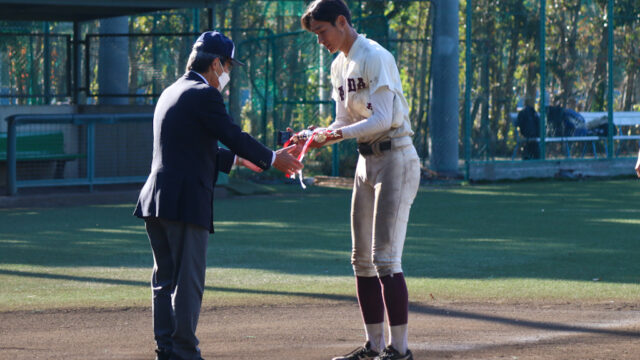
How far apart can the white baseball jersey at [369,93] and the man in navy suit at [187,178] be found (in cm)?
66

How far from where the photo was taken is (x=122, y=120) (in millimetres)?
16766

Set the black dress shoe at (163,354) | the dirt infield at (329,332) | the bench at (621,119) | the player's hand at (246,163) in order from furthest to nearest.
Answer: the bench at (621,119) < the dirt infield at (329,332) < the player's hand at (246,163) < the black dress shoe at (163,354)

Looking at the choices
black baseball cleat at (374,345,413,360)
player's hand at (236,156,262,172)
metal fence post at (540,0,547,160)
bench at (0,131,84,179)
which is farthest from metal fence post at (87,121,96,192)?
black baseball cleat at (374,345,413,360)

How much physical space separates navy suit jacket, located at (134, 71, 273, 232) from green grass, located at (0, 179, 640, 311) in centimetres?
268

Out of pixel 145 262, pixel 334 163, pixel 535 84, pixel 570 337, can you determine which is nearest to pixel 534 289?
pixel 570 337

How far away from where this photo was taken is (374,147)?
5.93 meters

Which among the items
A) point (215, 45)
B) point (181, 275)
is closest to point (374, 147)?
point (215, 45)

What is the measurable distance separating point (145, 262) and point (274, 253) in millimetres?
1368

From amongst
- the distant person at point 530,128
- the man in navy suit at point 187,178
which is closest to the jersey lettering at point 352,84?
the man in navy suit at point 187,178

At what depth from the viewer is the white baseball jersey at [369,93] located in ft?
19.0

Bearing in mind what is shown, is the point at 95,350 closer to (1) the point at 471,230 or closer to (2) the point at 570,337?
(2) the point at 570,337

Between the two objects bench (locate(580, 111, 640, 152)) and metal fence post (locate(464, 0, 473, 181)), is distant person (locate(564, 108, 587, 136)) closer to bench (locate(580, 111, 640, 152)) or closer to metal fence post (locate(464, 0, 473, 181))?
bench (locate(580, 111, 640, 152))

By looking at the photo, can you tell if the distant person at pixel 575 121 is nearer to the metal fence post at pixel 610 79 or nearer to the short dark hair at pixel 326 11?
the metal fence post at pixel 610 79

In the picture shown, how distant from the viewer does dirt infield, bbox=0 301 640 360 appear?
6395mm
